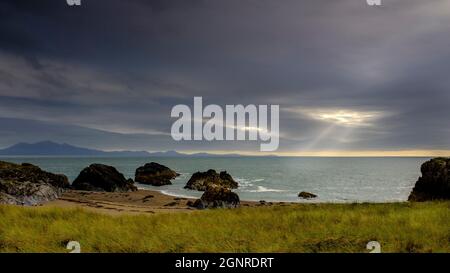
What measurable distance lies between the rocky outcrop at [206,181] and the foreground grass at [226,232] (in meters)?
57.0

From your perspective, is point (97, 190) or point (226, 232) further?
point (97, 190)

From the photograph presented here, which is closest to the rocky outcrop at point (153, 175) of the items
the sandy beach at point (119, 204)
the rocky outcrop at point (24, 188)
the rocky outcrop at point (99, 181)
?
the rocky outcrop at point (99, 181)

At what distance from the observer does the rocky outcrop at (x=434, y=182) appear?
26.1m

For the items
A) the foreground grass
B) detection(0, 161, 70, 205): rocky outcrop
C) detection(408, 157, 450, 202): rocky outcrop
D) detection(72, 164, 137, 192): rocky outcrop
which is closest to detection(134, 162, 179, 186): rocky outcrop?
detection(72, 164, 137, 192): rocky outcrop

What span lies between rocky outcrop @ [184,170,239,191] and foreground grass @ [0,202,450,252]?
5700 centimetres

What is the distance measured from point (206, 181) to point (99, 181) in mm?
21519

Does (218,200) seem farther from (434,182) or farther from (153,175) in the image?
(153,175)

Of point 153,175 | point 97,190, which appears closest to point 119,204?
point 97,190

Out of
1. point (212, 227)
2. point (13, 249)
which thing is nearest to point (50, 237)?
point (13, 249)

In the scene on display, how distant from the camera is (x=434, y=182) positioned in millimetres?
27203

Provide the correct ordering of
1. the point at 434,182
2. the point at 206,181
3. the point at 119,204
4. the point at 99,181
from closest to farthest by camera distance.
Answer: the point at 434,182
the point at 119,204
the point at 99,181
the point at 206,181

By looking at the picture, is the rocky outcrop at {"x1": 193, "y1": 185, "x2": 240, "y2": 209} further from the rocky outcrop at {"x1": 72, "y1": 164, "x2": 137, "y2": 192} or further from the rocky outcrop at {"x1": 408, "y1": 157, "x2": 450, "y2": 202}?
the rocky outcrop at {"x1": 72, "y1": 164, "x2": 137, "y2": 192}
